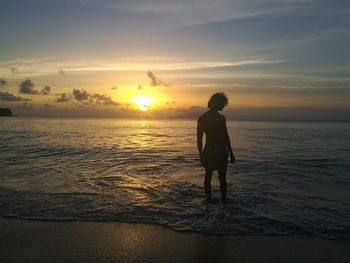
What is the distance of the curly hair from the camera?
534cm

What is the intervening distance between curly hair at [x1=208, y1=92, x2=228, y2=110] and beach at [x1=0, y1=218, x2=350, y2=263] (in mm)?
2670

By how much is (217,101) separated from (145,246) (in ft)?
10.8

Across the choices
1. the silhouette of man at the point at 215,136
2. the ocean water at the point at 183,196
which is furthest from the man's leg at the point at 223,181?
the ocean water at the point at 183,196

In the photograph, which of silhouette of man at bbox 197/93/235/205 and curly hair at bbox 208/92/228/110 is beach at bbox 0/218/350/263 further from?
curly hair at bbox 208/92/228/110

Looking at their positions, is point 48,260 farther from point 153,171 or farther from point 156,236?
point 153,171

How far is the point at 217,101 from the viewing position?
535 cm

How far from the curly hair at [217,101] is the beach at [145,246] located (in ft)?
8.76

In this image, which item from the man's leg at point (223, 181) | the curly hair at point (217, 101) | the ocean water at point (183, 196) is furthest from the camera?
the man's leg at point (223, 181)

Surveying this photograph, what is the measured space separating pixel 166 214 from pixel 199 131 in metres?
1.97

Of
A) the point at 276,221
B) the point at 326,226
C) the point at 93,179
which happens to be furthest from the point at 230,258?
the point at 93,179

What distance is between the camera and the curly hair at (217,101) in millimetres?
5336

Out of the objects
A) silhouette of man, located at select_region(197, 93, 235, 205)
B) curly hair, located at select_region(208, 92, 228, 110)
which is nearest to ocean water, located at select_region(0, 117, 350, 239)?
silhouette of man, located at select_region(197, 93, 235, 205)

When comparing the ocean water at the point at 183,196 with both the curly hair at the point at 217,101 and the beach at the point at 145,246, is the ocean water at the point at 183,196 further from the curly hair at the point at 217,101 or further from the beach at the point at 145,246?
the curly hair at the point at 217,101

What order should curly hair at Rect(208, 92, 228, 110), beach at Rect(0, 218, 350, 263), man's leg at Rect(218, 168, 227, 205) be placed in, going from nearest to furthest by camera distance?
beach at Rect(0, 218, 350, 263)
curly hair at Rect(208, 92, 228, 110)
man's leg at Rect(218, 168, 227, 205)
